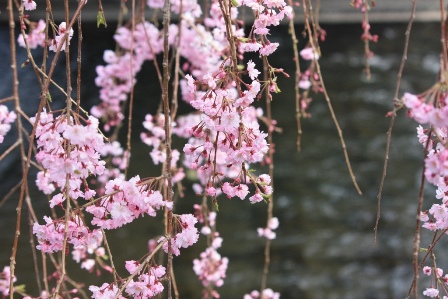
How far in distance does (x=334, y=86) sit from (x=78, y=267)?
2.98 meters

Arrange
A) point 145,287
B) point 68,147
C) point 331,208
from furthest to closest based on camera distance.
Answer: point 331,208
point 145,287
point 68,147

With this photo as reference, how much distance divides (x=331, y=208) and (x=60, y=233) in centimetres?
340

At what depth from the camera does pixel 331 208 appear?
4277 millimetres

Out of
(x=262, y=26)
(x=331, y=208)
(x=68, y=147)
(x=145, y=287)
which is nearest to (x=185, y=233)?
(x=145, y=287)

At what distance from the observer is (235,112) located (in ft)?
3.13

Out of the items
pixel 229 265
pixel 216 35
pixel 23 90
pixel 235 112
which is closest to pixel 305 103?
pixel 216 35

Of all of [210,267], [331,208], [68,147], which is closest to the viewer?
[68,147]

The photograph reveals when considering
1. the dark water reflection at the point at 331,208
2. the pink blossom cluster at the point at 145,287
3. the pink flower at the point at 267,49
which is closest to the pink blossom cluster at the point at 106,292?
the pink blossom cluster at the point at 145,287

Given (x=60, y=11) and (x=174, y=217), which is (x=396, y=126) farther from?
(x=174, y=217)

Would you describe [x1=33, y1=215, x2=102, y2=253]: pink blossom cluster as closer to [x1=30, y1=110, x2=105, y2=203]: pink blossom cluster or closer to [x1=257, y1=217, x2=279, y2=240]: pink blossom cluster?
[x1=30, y1=110, x2=105, y2=203]: pink blossom cluster

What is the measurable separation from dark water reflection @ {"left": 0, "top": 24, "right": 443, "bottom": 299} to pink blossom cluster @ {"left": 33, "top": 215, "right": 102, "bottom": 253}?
8.32 feet

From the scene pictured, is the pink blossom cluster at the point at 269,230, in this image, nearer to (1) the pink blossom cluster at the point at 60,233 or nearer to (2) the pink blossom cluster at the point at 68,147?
(1) the pink blossom cluster at the point at 60,233

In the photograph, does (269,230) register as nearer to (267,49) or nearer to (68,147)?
(267,49)

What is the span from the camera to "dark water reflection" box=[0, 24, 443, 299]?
3662 millimetres
